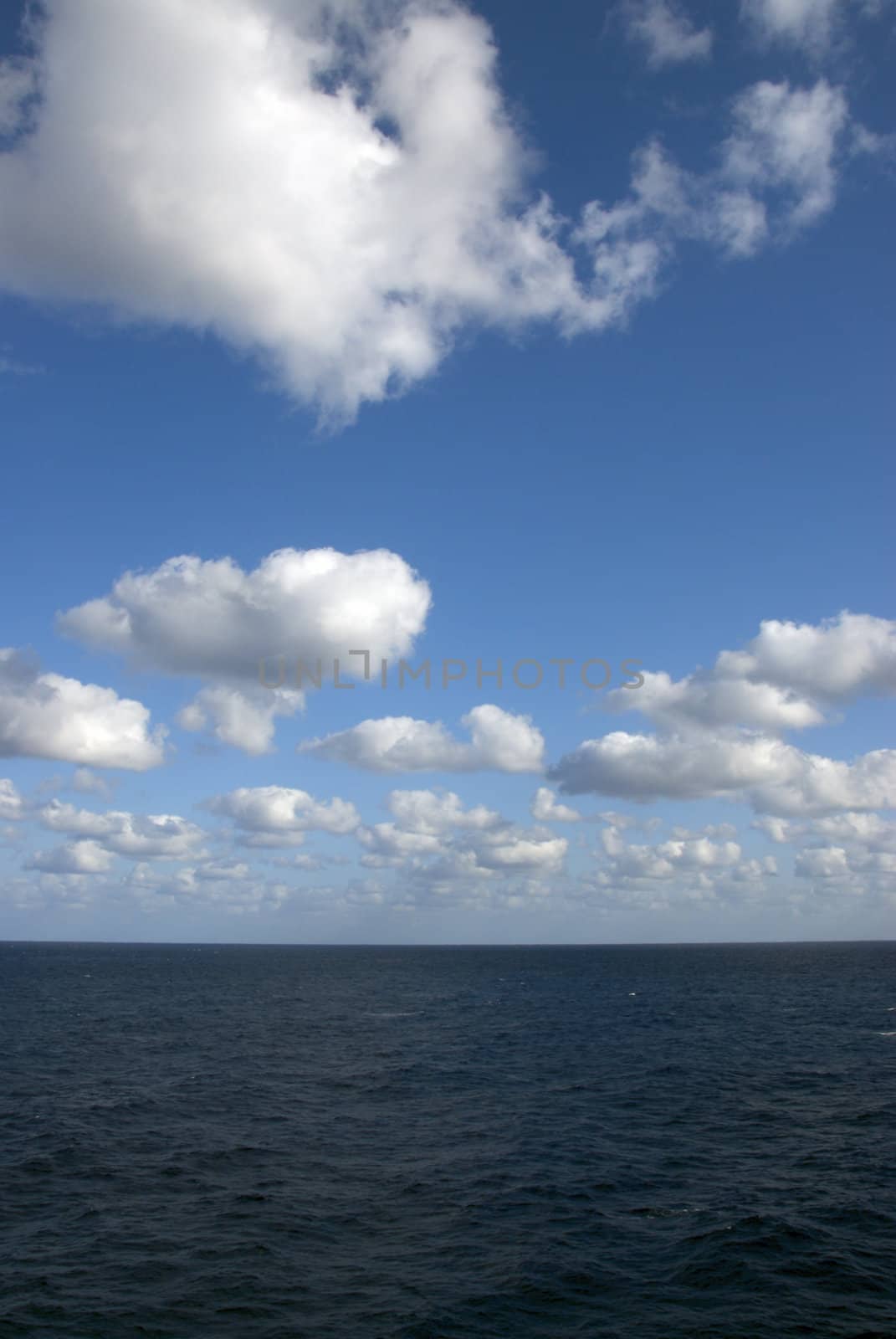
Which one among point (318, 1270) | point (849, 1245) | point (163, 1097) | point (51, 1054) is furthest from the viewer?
point (51, 1054)

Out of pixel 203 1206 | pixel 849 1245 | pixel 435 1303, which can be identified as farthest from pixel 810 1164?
pixel 203 1206

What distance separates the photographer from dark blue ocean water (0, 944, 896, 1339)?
94.0ft

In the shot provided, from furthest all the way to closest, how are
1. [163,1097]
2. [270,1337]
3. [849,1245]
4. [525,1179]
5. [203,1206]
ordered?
[163,1097]
[525,1179]
[203,1206]
[849,1245]
[270,1337]

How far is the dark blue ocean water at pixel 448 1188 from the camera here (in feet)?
94.0

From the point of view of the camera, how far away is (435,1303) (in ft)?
93.8

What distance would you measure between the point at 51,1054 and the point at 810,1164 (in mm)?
63976

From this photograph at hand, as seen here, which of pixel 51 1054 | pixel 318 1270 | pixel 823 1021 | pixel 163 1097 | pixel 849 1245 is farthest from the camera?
pixel 823 1021

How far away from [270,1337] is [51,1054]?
61411mm

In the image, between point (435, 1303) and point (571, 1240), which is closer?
point (435, 1303)

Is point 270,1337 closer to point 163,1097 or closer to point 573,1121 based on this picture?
point 573,1121

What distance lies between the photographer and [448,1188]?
40.2 m

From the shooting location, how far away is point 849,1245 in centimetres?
3416

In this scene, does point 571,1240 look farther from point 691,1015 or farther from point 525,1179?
point 691,1015

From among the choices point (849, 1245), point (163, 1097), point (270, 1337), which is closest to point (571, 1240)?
point (849, 1245)
